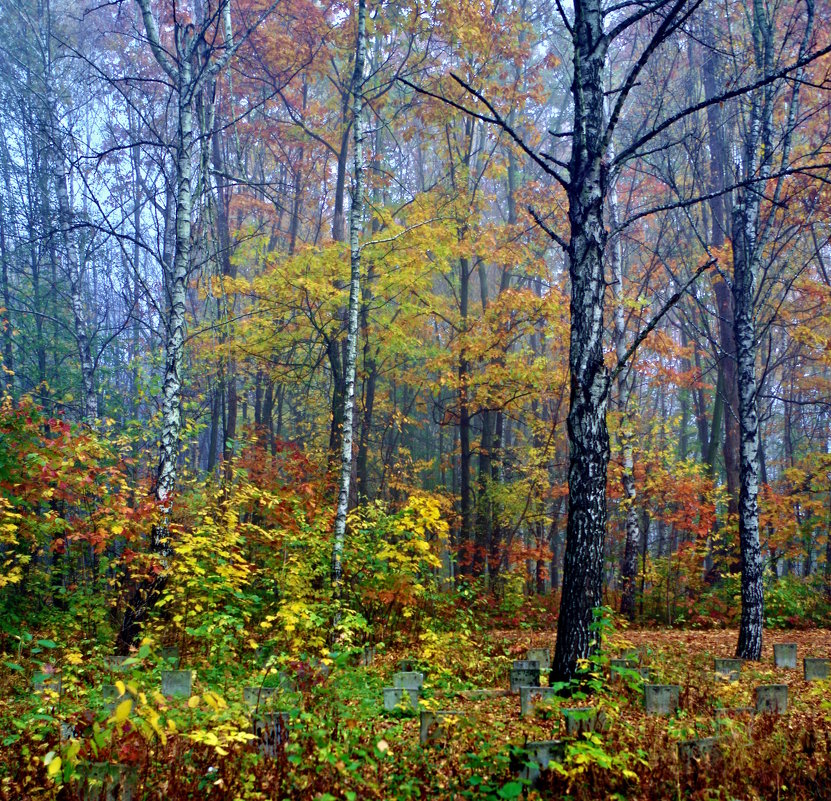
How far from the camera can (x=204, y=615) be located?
7465mm

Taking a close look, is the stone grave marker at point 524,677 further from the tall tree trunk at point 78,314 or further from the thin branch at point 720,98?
the tall tree trunk at point 78,314

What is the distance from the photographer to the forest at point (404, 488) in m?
4.23

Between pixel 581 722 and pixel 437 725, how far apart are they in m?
1.07

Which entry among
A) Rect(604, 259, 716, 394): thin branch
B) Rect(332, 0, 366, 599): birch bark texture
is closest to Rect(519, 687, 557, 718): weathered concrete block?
Rect(604, 259, 716, 394): thin branch

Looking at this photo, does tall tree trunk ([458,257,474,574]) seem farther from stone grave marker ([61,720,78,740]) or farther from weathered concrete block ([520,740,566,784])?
stone grave marker ([61,720,78,740])

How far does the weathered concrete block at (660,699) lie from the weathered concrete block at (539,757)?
53.5 inches

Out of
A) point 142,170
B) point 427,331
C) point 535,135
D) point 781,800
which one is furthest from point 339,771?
point 142,170

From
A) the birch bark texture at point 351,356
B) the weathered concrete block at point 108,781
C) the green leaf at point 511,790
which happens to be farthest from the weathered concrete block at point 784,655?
the weathered concrete block at point 108,781

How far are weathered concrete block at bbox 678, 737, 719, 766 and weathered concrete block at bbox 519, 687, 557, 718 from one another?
1.15 meters

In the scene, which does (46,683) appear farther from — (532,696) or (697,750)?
(697,750)

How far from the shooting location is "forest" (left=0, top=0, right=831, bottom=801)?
4230mm

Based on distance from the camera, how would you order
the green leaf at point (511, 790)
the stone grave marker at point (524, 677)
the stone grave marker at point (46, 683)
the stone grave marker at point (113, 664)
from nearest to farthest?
the green leaf at point (511, 790) → the stone grave marker at point (46, 683) → the stone grave marker at point (524, 677) → the stone grave marker at point (113, 664)

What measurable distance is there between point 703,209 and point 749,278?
37.9 ft

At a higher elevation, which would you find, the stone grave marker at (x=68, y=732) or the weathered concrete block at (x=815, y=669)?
the stone grave marker at (x=68, y=732)
